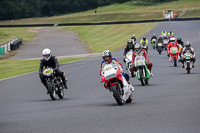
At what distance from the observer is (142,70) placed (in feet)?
59.2

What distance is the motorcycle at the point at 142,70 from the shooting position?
59.1ft

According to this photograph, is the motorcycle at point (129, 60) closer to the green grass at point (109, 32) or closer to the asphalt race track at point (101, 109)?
the asphalt race track at point (101, 109)

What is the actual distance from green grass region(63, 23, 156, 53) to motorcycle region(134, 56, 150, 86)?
3573 centimetres

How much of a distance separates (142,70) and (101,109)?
6.07 meters

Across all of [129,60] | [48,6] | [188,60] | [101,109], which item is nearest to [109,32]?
[129,60]

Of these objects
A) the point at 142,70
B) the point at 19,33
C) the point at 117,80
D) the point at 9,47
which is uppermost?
→ the point at 117,80

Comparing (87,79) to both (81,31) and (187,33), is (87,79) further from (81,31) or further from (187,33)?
(81,31)

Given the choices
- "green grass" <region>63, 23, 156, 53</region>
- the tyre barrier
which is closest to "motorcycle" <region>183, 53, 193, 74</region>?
the tyre barrier

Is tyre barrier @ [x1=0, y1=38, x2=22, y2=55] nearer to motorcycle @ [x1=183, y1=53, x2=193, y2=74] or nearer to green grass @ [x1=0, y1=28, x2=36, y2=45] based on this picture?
green grass @ [x1=0, y1=28, x2=36, y2=45]

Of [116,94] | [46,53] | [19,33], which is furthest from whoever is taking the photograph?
[19,33]

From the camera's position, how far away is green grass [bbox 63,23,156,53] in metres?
60.7

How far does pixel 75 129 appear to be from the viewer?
9.40 metres

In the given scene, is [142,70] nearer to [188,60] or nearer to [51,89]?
[51,89]

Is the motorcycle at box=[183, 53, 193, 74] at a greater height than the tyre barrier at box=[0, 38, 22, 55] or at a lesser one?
greater
